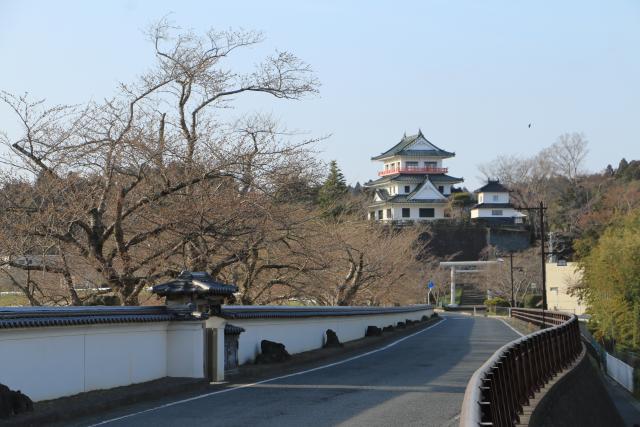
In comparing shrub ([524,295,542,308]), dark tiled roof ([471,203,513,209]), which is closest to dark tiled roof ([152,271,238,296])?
shrub ([524,295,542,308])

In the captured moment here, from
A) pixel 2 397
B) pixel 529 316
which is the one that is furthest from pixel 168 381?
pixel 529 316

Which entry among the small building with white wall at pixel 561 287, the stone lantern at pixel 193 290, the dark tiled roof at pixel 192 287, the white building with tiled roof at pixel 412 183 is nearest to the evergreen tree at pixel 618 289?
the stone lantern at pixel 193 290

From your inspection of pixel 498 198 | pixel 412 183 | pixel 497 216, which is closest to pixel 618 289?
pixel 497 216

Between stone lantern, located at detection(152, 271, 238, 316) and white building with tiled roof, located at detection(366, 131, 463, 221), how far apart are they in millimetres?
100078

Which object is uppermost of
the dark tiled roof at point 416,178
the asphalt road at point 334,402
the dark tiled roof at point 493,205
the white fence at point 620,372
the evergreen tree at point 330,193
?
the dark tiled roof at point 416,178

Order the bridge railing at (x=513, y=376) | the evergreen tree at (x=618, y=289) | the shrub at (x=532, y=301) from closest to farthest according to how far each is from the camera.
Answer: the bridge railing at (x=513, y=376) → the evergreen tree at (x=618, y=289) → the shrub at (x=532, y=301)

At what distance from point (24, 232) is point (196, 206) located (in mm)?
3676

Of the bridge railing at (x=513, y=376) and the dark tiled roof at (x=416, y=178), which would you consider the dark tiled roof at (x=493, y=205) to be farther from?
the bridge railing at (x=513, y=376)

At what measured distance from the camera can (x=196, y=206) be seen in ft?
64.0

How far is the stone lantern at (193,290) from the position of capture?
15.5 meters

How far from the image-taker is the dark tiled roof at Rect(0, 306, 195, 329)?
36.3ft

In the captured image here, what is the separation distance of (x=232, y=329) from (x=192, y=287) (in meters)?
1.61

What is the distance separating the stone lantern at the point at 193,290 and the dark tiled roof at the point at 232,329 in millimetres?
608

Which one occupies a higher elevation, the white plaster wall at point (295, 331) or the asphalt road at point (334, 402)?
the white plaster wall at point (295, 331)
